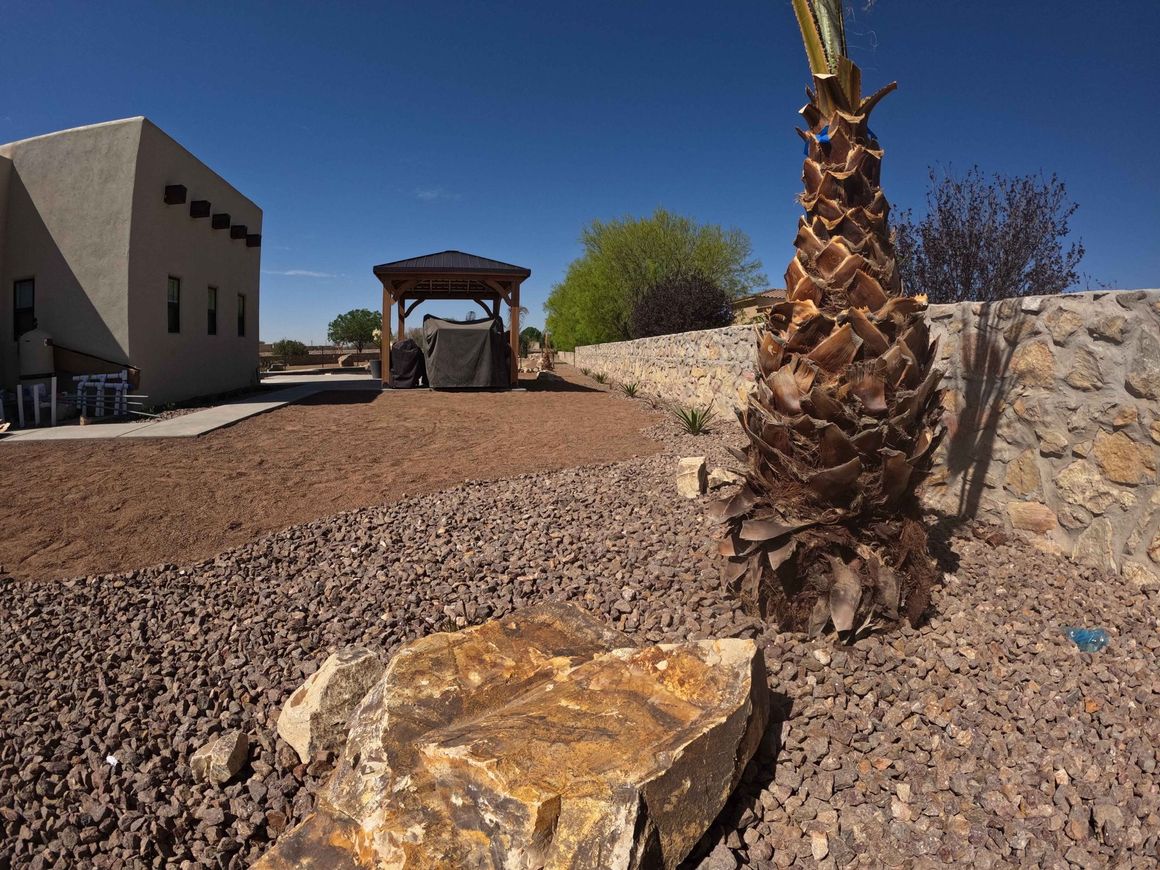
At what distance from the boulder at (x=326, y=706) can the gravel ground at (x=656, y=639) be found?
0.11m

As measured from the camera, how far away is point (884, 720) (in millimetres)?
2182

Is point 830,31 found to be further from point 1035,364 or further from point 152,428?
point 152,428

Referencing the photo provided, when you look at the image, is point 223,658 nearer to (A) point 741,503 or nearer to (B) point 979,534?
(A) point 741,503

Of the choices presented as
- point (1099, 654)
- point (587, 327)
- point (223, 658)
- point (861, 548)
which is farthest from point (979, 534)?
point (587, 327)

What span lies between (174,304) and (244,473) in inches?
299

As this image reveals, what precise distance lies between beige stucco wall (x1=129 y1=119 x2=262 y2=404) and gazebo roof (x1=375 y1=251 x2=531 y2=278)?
3347 mm

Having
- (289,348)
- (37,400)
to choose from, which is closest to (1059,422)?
(37,400)

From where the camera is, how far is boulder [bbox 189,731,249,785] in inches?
91.4

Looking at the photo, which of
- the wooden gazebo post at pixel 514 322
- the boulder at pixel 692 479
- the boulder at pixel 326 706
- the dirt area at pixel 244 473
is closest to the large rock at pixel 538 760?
the boulder at pixel 326 706

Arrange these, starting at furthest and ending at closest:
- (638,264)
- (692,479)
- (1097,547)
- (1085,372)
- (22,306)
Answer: (638,264), (22,306), (692,479), (1085,372), (1097,547)

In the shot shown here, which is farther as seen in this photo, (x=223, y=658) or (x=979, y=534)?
(x=979, y=534)

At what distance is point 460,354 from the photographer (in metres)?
14.8

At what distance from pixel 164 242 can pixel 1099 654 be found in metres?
13.6

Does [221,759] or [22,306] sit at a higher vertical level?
[22,306]
